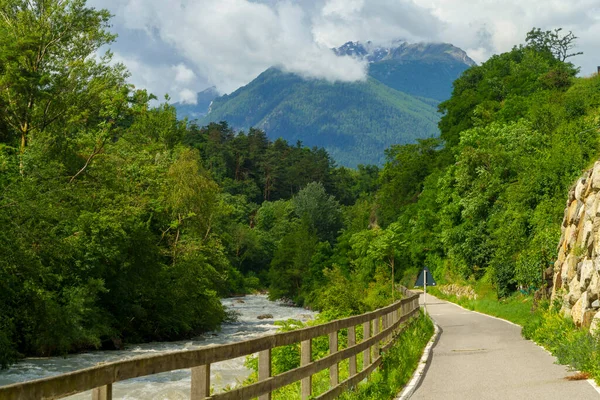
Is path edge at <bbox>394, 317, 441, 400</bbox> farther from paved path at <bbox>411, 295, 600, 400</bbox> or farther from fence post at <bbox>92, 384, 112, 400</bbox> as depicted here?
fence post at <bbox>92, 384, 112, 400</bbox>

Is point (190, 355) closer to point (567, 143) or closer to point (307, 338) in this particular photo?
point (307, 338)

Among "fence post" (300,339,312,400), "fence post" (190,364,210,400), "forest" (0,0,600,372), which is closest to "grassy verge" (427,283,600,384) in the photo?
"forest" (0,0,600,372)

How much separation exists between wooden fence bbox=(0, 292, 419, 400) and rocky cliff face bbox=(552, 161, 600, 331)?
20.9 ft

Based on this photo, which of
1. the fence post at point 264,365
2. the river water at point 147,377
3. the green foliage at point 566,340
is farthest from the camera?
the river water at point 147,377

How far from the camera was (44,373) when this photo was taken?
2583 centimetres

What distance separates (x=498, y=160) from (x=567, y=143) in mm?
11593

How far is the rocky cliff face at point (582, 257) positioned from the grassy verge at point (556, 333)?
0.40 m

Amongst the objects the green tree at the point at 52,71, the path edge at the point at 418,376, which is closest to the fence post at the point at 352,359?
the path edge at the point at 418,376

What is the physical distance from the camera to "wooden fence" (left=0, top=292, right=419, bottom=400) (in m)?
4.13

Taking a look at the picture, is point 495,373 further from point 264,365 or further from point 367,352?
point 264,365

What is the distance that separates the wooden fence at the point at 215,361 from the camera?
163 inches

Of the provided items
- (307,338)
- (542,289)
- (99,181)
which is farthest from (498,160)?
(307,338)

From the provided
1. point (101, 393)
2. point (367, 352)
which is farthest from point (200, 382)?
point (367, 352)

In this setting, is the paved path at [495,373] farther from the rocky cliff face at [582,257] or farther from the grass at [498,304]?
the grass at [498,304]
